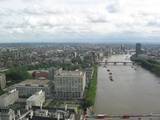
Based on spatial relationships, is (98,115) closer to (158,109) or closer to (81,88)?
(158,109)

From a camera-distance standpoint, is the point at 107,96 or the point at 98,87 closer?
the point at 107,96

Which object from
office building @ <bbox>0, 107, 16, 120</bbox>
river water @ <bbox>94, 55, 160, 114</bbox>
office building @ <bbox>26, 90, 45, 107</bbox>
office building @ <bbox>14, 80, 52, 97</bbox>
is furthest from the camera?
office building @ <bbox>14, 80, 52, 97</bbox>

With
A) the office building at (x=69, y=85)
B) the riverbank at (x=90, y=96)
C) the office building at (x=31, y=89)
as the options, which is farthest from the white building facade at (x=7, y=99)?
the riverbank at (x=90, y=96)

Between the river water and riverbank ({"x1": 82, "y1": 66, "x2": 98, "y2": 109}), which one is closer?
the river water

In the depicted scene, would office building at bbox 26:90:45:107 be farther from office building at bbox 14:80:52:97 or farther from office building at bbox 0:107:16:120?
office building at bbox 0:107:16:120

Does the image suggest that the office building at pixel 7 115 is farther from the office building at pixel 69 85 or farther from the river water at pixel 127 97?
the office building at pixel 69 85

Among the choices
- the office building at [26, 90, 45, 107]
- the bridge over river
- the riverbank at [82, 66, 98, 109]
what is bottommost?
the bridge over river

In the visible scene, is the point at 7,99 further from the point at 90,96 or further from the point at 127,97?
the point at 127,97

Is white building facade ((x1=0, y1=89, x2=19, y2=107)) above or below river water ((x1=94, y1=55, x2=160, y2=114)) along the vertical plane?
above

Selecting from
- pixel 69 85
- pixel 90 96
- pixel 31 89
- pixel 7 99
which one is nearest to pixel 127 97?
pixel 90 96

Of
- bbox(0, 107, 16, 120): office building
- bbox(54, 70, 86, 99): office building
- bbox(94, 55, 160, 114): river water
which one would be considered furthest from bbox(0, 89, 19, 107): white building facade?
bbox(94, 55, 160, 114): river water

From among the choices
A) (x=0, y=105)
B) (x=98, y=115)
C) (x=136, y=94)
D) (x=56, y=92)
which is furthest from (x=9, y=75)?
(x=98, y=115)
